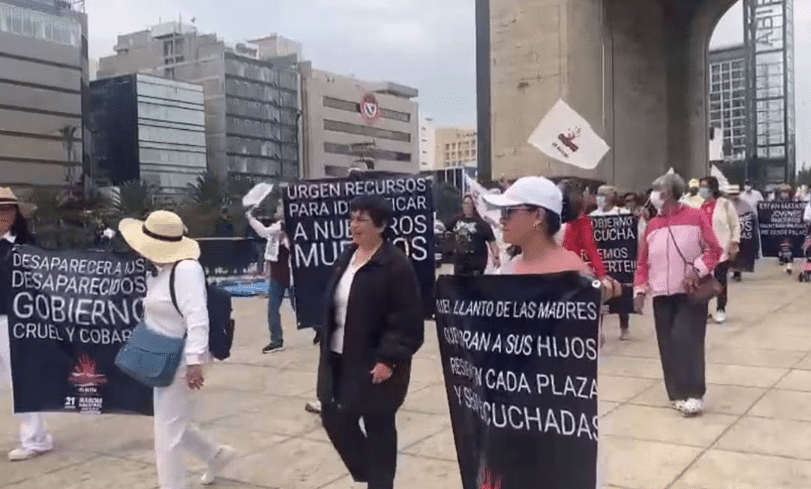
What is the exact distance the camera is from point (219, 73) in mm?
124062

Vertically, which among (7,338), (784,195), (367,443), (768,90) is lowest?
(367,443)

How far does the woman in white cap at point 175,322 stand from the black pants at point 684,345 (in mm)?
3660

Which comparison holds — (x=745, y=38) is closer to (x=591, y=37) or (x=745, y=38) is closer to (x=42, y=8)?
(x=591, y=37)

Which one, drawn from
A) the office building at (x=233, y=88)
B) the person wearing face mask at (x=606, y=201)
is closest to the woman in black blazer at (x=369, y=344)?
the person wearing face mask at (x=606, y=201)

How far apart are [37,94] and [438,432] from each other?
106376 mm

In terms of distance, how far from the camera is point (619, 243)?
11.0m

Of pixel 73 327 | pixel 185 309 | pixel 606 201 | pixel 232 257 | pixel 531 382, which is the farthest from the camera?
pixel 232 257

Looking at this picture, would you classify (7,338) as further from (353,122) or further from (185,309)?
(353,122)

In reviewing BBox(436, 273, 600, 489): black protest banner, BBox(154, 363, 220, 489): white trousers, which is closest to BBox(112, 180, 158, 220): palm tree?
BBox(154, 363, 220, 489): white trousers

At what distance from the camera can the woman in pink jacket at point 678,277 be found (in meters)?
6.75

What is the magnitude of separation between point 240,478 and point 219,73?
405 feet

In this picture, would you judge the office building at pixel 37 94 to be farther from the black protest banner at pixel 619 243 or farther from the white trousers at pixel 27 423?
the white trousers at pixel 27 423

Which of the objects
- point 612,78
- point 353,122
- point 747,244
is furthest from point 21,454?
point 353,122

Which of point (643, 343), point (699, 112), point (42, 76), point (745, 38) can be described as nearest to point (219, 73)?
point (42, 76)
